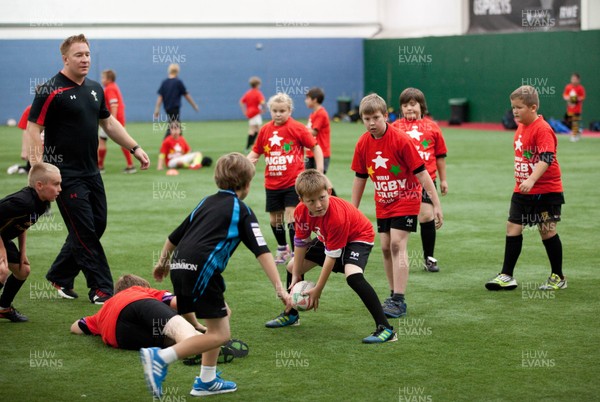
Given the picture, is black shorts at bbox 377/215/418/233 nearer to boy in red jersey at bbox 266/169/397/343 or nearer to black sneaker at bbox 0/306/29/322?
boy in red jersey at bbox 266/169/397/343

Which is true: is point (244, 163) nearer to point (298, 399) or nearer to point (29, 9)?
point (298, 399)

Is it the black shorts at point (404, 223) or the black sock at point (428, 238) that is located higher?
the black shorts at point (404, 223)

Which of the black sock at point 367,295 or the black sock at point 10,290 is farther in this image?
the black sock at point 10,290

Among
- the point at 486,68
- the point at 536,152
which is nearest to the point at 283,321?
the point at 536,152

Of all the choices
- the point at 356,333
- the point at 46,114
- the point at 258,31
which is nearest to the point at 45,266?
the point at 46,114

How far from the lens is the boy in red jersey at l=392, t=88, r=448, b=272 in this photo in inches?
370

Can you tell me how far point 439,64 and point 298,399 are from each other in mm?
31305

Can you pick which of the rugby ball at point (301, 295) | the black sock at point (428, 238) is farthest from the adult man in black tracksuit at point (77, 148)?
the black sock at point (428, 238)

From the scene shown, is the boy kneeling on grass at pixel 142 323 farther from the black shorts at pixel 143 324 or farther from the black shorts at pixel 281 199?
the black shorts at pixel 281 199

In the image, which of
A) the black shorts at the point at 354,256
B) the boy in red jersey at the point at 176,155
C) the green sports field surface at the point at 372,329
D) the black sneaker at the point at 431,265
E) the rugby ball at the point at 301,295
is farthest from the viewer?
the boy in red jersey at the point at 176,155

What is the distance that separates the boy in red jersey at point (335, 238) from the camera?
6648 millimetres

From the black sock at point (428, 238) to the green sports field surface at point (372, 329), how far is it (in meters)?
0.24

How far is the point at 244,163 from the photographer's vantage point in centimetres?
568

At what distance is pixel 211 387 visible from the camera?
224 inches
